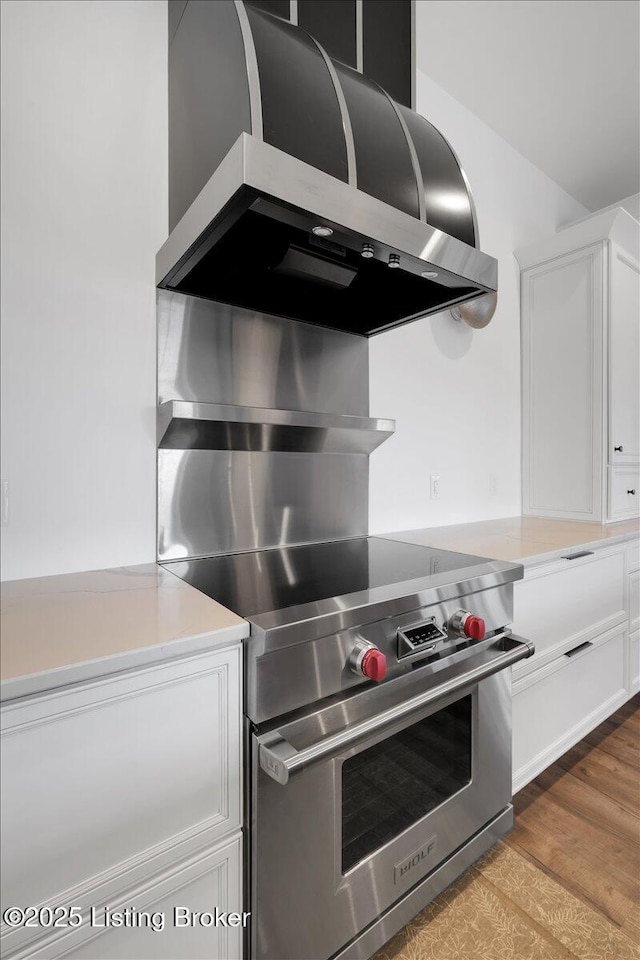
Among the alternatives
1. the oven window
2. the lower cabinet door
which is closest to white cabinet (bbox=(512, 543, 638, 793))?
the oven window

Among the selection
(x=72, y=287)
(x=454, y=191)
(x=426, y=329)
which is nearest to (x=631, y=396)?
(x=426, y=329)

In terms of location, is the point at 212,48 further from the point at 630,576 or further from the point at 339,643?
the point at 630,576

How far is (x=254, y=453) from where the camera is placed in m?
1.45

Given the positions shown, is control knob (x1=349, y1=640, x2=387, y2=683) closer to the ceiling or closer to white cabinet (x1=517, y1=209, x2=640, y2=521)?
white cabinet (x1=517, y1=209, x2=640, y2=521)

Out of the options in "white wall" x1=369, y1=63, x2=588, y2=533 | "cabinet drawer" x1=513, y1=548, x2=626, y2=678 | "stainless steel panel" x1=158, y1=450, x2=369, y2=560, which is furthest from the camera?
"white wall" x1=369, y1=63, x2=588, y2=533

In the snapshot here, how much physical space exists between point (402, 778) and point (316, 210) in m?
1.27

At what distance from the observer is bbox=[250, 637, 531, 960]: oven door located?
0.85 meters

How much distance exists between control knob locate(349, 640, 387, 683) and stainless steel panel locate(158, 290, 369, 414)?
0.82 metres

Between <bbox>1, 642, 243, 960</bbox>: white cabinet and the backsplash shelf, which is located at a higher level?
the backsplash shelf

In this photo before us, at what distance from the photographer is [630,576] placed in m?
2.07

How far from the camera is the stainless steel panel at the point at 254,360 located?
52.1 inches

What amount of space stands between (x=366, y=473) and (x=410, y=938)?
1.29 metres

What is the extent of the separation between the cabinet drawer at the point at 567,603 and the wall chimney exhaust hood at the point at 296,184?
0.95 meters

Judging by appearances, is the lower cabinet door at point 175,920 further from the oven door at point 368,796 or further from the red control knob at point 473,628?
the red control knob at point 473,628
